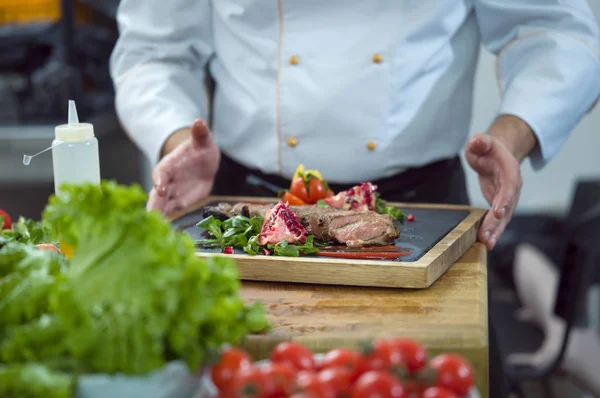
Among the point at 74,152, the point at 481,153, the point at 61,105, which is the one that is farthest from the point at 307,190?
the point at 61,105

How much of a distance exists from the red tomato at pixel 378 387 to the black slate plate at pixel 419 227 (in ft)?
2.12

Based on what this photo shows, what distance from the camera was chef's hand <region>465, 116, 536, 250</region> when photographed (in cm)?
172

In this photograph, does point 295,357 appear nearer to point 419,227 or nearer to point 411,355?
point 411,355

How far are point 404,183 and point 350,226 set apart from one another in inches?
20.2

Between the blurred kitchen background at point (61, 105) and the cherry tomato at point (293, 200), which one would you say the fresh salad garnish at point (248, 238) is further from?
the blurred kitchen background at point (61, 105)

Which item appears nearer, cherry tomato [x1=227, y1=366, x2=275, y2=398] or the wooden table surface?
cherry tomato [x1=227, y1=366, x2=275, y2=398]

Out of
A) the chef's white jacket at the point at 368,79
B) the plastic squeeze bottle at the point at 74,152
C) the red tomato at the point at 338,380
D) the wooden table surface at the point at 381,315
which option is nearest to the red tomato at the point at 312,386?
the red tomato at the point at 338,380

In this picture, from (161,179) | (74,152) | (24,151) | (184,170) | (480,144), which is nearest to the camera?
(74,152)

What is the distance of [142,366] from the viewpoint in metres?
0.84

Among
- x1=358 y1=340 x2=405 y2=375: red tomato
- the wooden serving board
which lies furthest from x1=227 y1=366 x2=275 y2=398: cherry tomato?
the wooden serving board

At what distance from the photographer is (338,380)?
83 cm

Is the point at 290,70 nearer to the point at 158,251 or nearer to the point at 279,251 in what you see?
the point at 279,251

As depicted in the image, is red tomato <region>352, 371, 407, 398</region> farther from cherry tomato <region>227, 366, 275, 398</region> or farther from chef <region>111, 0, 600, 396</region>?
chef <region>111, 0, 600, 396</region>

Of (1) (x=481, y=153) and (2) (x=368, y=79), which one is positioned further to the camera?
(2) (x=368, y=79)
